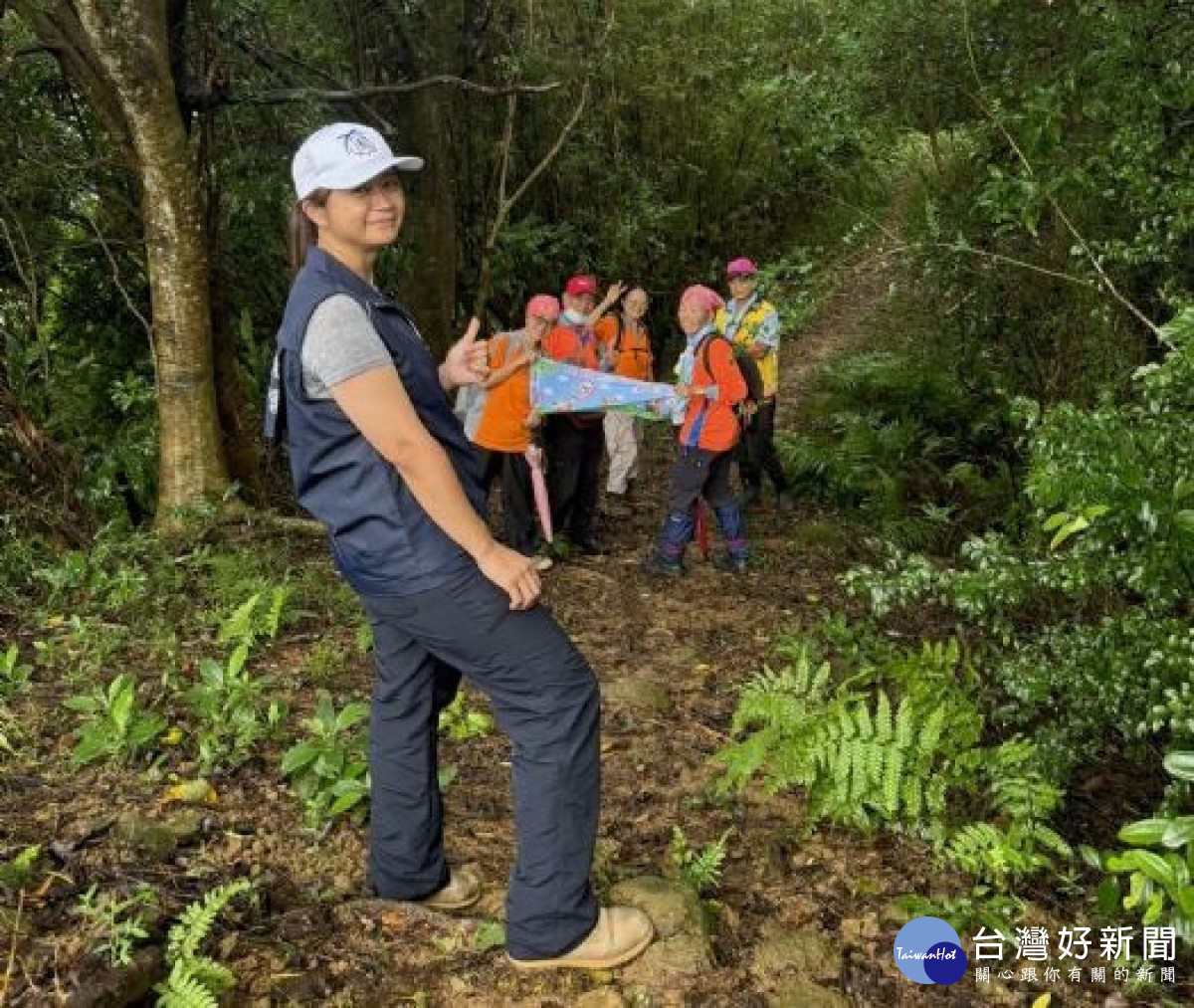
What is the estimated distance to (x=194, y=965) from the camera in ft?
8.09

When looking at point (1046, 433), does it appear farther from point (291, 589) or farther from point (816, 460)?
point (816, 460)

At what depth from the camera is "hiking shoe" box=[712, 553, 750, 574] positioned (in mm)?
6316

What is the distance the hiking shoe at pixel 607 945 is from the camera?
2566 mm

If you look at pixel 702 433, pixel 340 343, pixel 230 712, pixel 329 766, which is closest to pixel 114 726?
pixel 230 712

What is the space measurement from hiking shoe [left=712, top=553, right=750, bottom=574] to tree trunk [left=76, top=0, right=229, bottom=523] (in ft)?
9.82

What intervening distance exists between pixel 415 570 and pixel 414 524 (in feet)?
0.35

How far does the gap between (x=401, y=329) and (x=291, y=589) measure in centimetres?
298

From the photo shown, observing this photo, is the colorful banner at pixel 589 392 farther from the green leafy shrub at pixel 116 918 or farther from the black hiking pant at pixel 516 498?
the green leafy shrub at pixel 116 918

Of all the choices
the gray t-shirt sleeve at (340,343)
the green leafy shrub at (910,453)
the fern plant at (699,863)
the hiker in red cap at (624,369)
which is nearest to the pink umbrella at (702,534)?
the hiker in red cap at (624,369)

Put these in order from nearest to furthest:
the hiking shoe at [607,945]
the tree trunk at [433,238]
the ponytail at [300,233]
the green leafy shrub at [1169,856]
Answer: the green leafy shrub at [1169,856], the ponytail at [300,233], the hiking shoe at [607,945], the tree trunk at [433,238]

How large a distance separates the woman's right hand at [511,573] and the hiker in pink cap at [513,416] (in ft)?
11.7

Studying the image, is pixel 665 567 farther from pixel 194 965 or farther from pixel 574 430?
pixel 194 965

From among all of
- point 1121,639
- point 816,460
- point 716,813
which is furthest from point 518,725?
point 816,460

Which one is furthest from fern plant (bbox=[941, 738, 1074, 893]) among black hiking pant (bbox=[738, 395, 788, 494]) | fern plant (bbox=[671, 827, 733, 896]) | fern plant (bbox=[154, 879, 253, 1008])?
black hiking pant (bbox=[738, 395, 788, 494])
